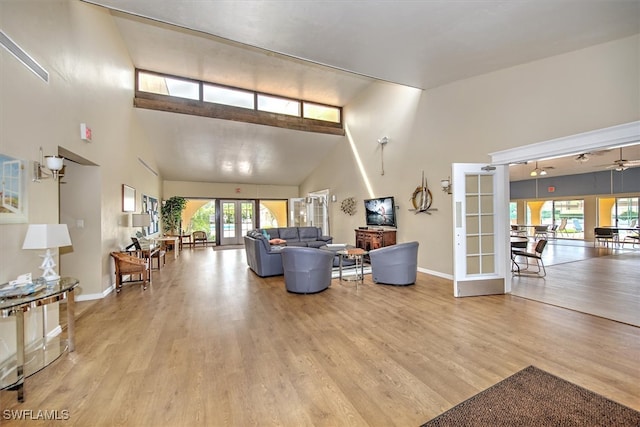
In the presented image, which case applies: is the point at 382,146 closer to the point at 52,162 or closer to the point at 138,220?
the point at 138,220

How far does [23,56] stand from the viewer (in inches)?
95.5

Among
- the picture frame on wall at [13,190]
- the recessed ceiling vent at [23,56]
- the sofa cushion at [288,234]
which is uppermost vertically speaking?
the recessed ceiling vent at [23,56]

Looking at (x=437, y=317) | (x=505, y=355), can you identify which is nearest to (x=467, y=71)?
(x=437, y=317)

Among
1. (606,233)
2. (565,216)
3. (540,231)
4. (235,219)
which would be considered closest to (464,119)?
(606,233)

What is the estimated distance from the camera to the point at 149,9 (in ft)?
9.66

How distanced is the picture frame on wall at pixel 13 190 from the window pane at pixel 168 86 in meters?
5.37

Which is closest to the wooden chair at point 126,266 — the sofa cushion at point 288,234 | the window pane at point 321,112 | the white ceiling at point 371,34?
the white ceiling at point 371,34

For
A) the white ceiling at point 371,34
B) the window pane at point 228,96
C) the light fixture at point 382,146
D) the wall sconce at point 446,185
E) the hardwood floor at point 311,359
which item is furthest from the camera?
the window pane at point 228,96

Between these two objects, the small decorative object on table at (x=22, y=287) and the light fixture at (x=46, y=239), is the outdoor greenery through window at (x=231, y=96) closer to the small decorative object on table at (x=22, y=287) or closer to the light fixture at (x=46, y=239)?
the light fixture at (x=46, y=239)

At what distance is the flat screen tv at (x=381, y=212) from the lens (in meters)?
6.72

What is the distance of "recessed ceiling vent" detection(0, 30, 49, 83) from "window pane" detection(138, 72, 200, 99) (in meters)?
4.57

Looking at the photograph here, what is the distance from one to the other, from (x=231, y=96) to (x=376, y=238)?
220 inches

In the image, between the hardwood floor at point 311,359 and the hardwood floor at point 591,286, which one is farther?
the hardwood floor at point 591,286

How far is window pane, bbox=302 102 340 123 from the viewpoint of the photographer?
8.71 metres
